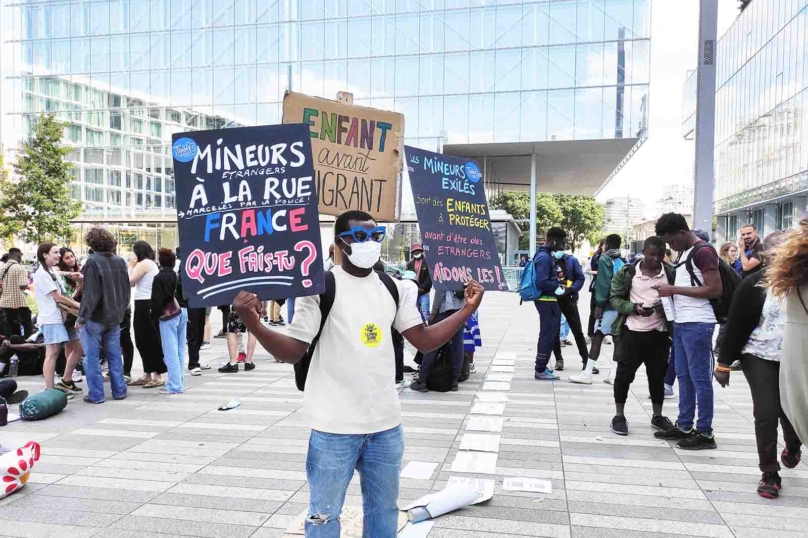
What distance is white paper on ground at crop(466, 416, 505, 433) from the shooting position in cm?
611

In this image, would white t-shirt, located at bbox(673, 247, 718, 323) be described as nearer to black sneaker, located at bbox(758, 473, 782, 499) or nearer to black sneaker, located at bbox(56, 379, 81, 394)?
black sneaker, located at bbox(758, 473, 782, 499)

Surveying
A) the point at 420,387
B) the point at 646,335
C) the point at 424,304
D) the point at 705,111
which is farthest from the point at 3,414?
the point at 705,111

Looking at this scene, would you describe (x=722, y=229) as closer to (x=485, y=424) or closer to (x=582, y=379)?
(x=582, y=379)

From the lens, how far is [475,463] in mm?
5062

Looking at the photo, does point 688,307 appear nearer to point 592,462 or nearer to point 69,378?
point 592,462

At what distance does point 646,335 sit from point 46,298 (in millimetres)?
6483

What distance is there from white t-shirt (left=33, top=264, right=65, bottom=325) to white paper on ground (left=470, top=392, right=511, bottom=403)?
16.3 feet

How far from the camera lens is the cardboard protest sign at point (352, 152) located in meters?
5.57

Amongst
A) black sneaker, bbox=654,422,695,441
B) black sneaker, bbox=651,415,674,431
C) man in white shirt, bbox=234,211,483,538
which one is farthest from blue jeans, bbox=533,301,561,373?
man in white shirt, bbox=234,211,483,538

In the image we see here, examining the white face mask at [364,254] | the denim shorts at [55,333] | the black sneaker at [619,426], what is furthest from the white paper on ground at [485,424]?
the denim shorts at [55,333]

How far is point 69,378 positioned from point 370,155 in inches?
187

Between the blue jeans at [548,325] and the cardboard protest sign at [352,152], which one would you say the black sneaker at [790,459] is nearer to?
the cardboard protest sign at [352,152]

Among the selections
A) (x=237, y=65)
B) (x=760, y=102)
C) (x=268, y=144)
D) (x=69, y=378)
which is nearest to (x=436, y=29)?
(x=237, y=65)

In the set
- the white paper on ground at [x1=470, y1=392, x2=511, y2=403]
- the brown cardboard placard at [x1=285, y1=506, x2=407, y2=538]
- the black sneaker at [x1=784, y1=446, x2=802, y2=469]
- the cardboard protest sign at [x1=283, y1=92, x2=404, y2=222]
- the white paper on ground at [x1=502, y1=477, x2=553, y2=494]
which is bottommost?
the white paper on ground at [x1=470, y1=392, x2=511, y2=403]
